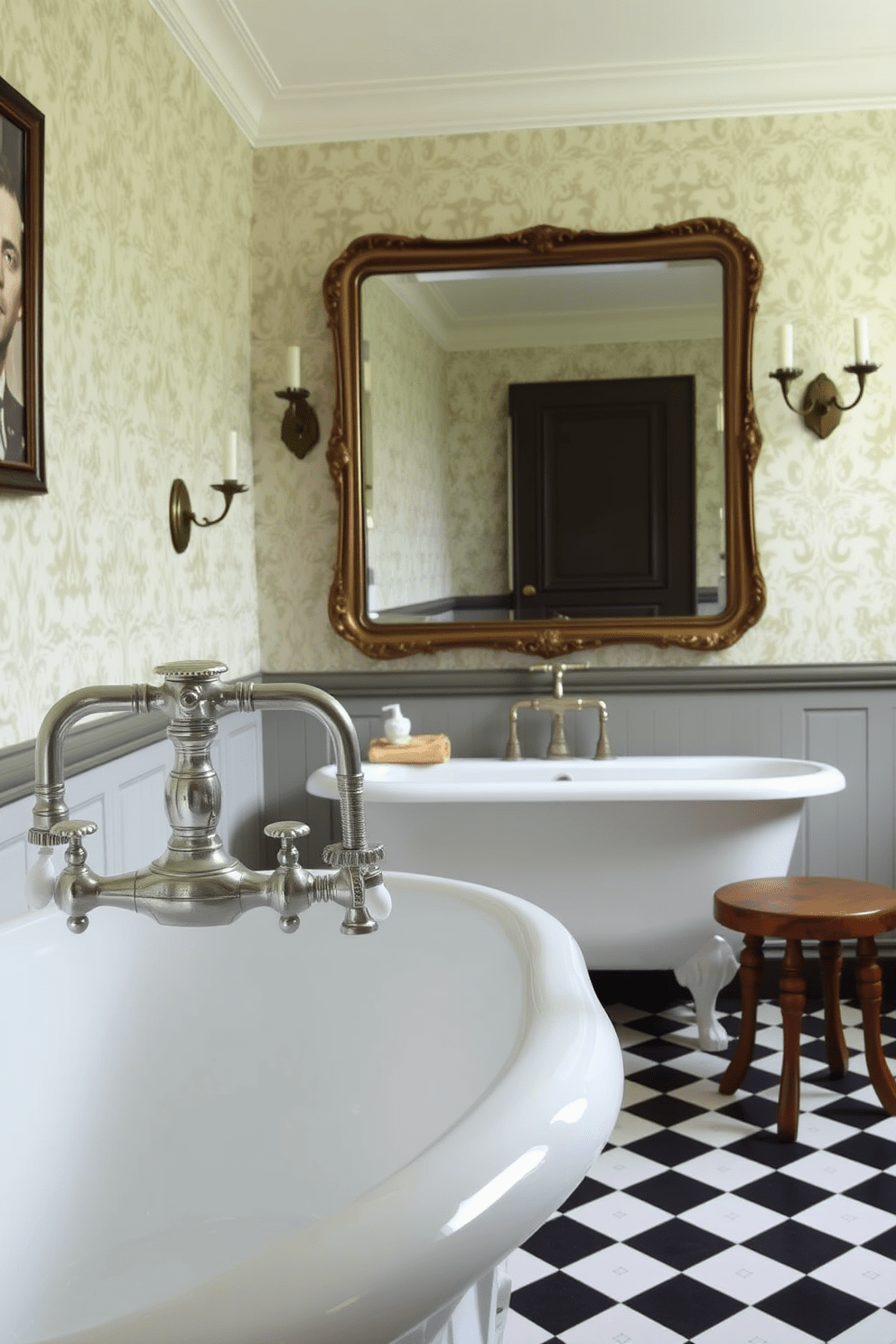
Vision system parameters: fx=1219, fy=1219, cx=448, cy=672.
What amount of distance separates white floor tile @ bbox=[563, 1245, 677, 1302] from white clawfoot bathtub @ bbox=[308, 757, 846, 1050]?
0.81 metres

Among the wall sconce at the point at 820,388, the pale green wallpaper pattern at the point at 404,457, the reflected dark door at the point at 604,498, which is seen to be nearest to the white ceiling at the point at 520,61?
the pale green wallpaper pattern at the point at 404,457

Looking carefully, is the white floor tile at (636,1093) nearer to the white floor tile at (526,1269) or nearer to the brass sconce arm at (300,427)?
the white floor tile at (526,1269)

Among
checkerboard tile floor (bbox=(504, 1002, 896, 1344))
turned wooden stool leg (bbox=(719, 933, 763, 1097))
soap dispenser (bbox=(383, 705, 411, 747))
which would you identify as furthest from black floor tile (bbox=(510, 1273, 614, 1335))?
soap dispenser (bbox=(383, 705, 411, 747))

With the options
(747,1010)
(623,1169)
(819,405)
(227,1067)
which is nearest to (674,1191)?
(623,1169)

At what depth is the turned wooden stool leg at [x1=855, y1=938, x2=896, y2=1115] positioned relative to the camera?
7.86 ft

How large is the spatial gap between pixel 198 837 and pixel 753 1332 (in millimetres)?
1145

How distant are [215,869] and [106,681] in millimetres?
1118

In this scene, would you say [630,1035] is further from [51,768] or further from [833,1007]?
[51,768]

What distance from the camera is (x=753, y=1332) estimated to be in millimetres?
1729

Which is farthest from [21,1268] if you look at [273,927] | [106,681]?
[106,681]

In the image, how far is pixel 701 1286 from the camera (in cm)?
186

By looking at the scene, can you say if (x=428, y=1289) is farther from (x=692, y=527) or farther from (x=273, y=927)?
(x=692, y=527)

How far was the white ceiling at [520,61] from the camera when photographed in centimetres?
Answer: 272

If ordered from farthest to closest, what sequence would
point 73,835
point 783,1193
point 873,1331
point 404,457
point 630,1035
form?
point 404,457 < point 630,1035 < point 783,1193 < point 873,1331 < point 73,835
